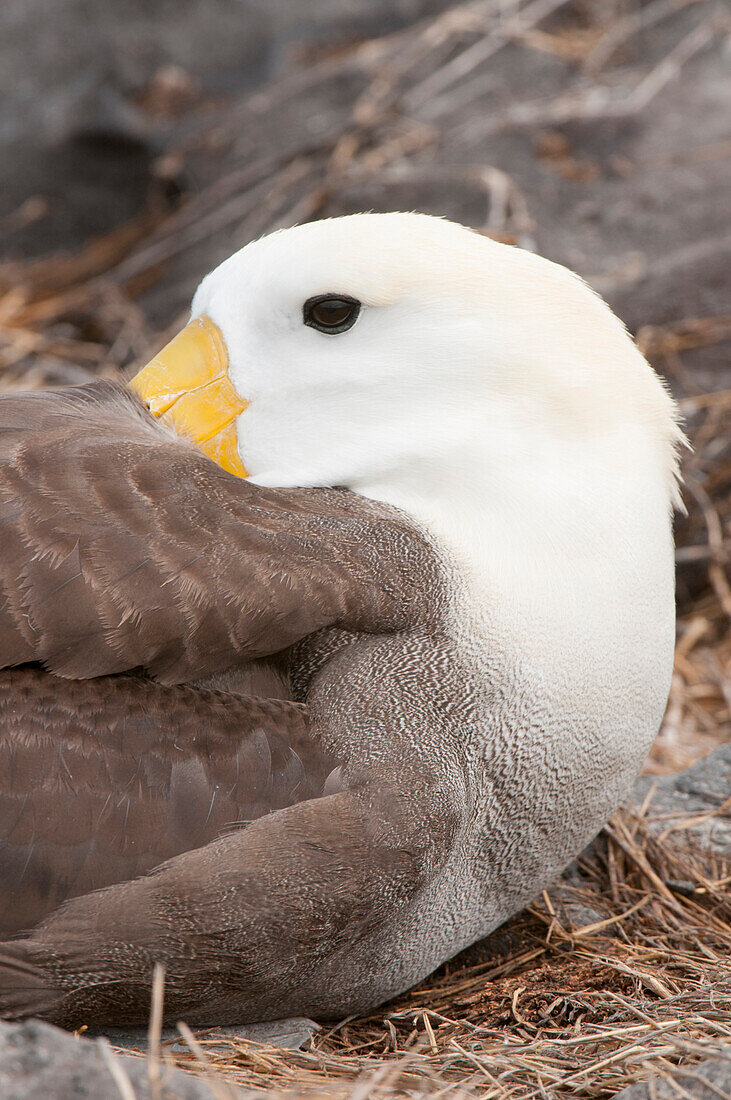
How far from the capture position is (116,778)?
7.97ft

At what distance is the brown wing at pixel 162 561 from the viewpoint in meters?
2.41

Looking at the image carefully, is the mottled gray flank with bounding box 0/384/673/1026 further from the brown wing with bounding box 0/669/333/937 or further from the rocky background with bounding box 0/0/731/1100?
the rocky background with bounding box 0/0/731/1100

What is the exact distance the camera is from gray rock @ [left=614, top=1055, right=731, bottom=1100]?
2.14 m

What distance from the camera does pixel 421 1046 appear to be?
2.55 meters

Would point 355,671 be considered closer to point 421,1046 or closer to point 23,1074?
point 421,1046

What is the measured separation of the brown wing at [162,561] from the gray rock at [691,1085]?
0.97 metres

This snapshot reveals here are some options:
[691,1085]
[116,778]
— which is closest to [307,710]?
[116,778]

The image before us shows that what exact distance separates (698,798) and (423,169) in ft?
11.6

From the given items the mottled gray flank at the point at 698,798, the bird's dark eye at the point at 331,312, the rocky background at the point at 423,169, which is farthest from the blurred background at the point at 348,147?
the bird's dark eye at the point at 331,312

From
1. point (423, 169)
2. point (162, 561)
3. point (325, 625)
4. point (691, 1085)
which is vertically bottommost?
point (691, 1085)

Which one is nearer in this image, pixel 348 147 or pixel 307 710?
pixel 307 710

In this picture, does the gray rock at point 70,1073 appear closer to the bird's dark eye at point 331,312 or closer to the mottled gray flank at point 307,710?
the mottled gray flank at point 307,710

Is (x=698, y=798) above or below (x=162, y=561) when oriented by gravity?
below

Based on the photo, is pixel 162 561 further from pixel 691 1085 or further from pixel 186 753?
pixel 691 1085
